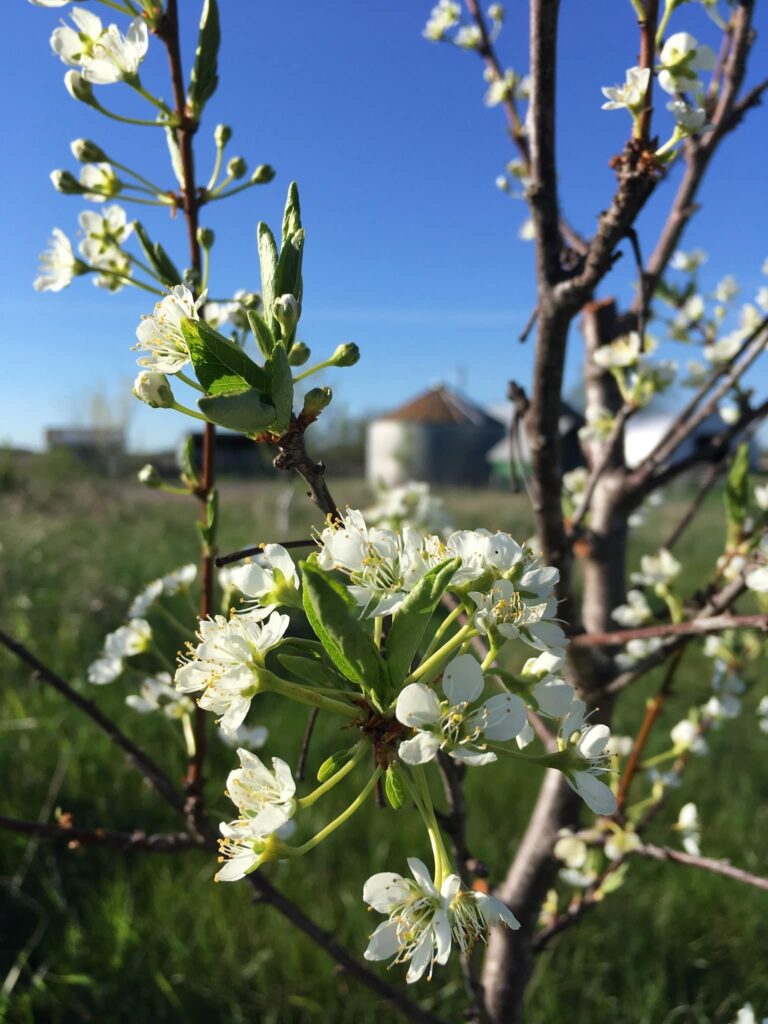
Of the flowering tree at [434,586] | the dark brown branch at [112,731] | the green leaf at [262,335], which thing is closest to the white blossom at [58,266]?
the flowering tree at [434,586]

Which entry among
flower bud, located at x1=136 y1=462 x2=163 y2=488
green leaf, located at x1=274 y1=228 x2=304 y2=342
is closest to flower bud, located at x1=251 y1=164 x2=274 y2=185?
flower bud, located at x1=136 y1=462 x2=163 y2=488

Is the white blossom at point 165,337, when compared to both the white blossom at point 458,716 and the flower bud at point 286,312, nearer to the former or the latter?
the flower bud at point 286,312

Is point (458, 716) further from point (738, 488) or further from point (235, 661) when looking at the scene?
point (738, 488)

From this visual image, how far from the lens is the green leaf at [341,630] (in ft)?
1.30

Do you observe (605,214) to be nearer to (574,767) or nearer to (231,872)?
(574,767)

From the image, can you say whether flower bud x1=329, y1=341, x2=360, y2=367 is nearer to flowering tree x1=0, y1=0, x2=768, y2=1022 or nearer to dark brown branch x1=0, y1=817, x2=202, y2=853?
flowering tree x1=0, y1=0, x2=768, y2=1022

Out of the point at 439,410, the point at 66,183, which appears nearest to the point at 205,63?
the point at 66,183

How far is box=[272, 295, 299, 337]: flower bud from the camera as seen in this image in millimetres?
438

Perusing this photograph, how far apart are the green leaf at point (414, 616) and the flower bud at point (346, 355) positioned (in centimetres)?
19

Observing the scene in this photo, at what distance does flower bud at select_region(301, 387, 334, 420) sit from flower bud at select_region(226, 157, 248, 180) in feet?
1.63

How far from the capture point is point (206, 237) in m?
0.79

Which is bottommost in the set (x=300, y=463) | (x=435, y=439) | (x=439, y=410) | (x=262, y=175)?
(x=435, y=439)

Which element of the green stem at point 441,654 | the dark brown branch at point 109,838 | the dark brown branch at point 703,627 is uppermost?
the green stem at point 441,654

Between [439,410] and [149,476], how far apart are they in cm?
2139
